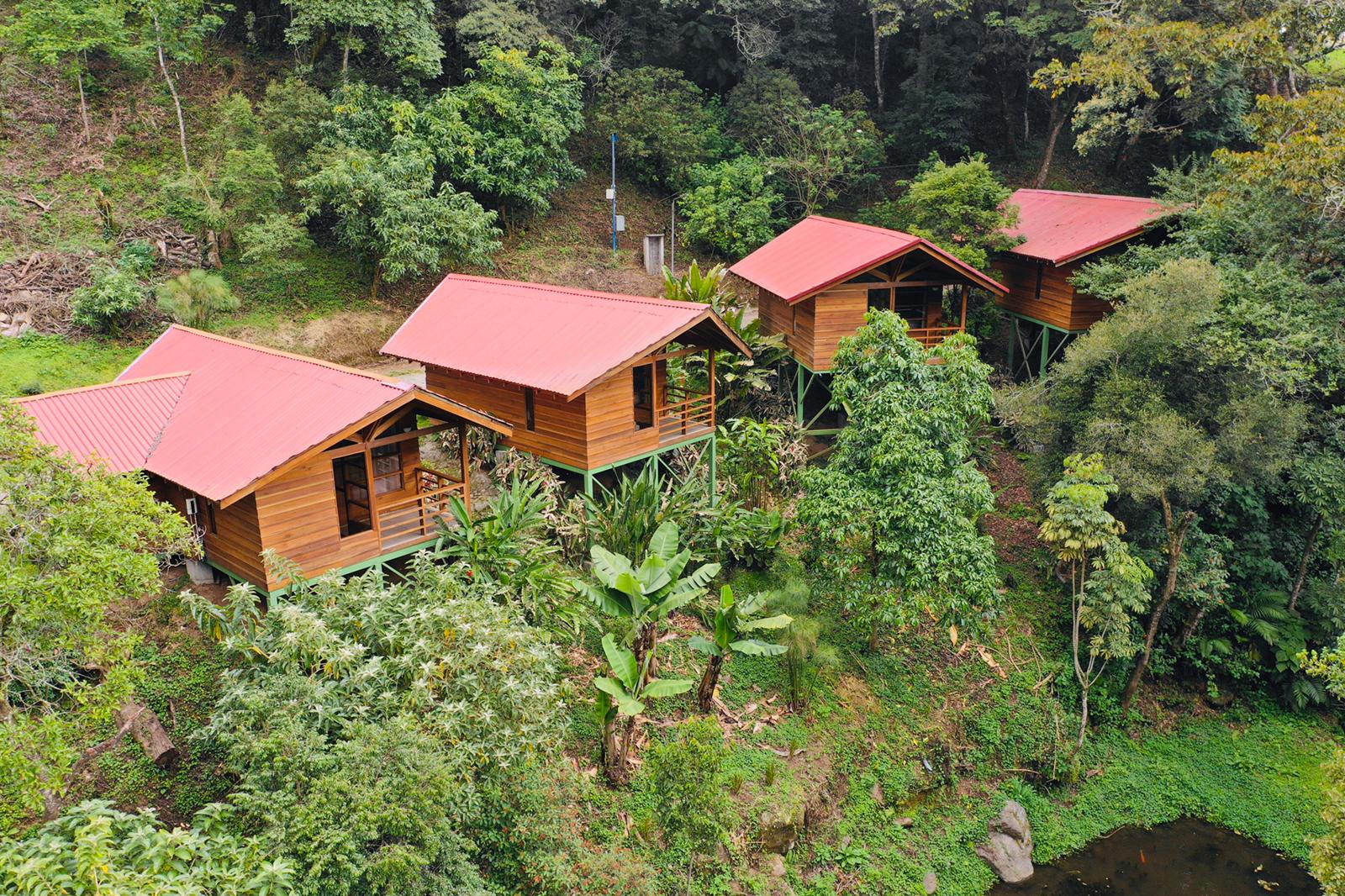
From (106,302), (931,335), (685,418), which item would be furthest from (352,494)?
(931,335)

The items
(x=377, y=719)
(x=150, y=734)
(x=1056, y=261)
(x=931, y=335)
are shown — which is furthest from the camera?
(x=931, y=335)

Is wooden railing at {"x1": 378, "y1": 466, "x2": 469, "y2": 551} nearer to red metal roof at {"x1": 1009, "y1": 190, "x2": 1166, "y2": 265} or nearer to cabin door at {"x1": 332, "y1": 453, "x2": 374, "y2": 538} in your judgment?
cabin door at {"x1": 332, "y1": 453, "x2": 374, "y2": 538}

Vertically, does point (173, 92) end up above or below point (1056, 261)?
above

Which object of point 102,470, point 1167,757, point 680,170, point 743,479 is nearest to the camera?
point 102,470

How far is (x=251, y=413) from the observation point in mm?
14008

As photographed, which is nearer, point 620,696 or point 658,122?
point 620,696

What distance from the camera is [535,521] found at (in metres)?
14.6

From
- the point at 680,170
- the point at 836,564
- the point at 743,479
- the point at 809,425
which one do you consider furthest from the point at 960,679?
the point at 680,170

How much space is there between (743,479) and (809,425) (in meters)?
3.91

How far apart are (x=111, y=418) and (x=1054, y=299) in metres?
21.7

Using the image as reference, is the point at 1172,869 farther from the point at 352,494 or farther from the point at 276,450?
the point at 276,450

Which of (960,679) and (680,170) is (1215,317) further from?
(680,170)

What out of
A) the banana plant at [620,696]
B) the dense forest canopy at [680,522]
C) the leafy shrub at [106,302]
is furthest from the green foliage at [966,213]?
the leafy shrub at [106,302]

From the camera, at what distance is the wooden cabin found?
21594 mm
